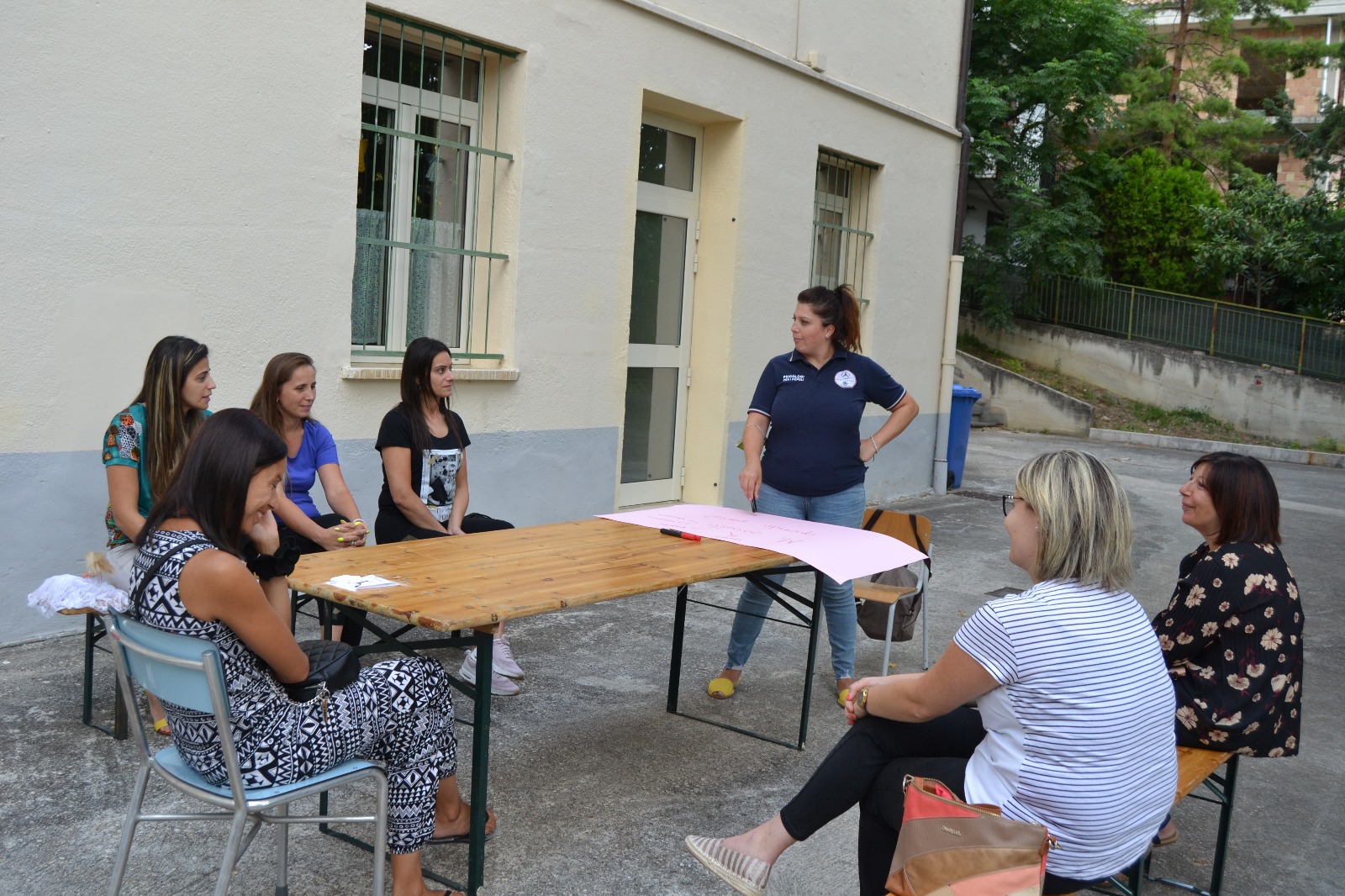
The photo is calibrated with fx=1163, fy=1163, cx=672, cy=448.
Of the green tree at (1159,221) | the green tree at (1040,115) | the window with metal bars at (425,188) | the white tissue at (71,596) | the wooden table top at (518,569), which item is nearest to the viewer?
the wooden table top at (518,569)

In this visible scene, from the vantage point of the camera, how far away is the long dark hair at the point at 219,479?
8.74 ft

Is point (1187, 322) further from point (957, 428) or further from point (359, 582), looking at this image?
point (359, 582)

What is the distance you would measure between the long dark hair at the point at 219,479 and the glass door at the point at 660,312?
553 centimetres

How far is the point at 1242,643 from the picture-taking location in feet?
10.8

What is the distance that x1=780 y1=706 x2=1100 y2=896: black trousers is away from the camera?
110 inches

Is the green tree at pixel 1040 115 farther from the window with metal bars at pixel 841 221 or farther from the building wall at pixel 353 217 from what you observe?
the window with metal bars at pixel 841 221

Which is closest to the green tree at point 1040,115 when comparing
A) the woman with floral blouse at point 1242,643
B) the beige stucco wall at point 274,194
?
the beige stucco wall at point 274,194

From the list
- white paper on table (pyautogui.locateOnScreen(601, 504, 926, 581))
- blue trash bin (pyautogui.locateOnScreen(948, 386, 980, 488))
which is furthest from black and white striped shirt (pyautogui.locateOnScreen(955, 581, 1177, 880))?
blue trash bin (pyautogui.locateOnScreen(948, 386, 980, 488))

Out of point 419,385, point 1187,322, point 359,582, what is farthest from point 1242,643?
point 1187,322

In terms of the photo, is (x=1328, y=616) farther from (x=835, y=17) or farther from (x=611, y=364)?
(x=835, y=17)

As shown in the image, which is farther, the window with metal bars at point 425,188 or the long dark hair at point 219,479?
the window with metal bars at point 425,188

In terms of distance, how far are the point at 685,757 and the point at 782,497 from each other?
1.31 m

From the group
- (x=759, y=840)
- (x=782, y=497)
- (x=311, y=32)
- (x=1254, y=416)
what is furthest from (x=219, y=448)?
(x=1254, y=416)

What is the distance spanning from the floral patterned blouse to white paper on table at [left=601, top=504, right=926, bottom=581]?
1.08 meters
